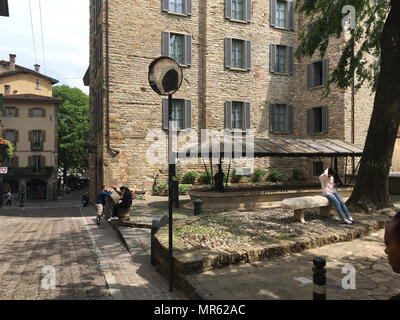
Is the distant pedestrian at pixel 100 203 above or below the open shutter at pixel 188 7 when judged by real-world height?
below

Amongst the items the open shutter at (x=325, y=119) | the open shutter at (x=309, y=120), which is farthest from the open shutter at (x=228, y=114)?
the open shutter at (x=325, y=119)

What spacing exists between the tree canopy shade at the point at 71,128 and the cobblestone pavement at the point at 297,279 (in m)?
36.6

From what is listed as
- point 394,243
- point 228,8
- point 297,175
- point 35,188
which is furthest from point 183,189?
point 35,188

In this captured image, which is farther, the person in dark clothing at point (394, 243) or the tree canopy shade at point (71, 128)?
the tree canopy shade at point (71, 128)

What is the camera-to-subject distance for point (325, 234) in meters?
6.46

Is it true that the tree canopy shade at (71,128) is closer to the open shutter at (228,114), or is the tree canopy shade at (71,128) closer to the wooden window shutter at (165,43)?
the wooden window shutter at (165,43)

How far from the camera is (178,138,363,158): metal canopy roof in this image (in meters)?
12.2

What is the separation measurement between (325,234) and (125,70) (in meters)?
13.7

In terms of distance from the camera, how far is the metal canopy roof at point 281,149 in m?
12.2

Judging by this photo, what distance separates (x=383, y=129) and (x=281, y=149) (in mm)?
4889

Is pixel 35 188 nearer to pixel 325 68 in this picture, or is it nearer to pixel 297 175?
pixel 297 175

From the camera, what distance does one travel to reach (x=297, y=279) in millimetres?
4469
